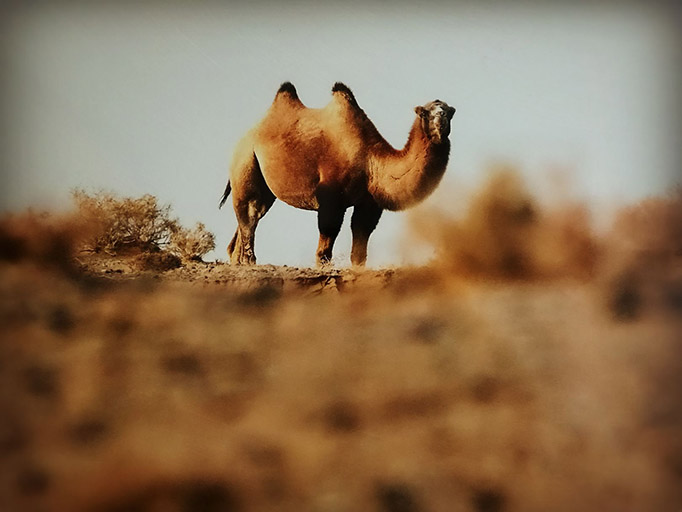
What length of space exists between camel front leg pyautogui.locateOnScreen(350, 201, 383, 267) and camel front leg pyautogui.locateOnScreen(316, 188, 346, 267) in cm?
7

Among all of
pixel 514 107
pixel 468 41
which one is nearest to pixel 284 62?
pixel 468 41

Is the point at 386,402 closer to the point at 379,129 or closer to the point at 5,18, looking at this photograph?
the point at 379,129

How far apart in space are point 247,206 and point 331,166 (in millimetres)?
419

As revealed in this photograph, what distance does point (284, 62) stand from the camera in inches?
134

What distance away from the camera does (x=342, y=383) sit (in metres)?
3.22

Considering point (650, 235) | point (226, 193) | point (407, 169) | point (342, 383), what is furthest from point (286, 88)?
point (650, 235)

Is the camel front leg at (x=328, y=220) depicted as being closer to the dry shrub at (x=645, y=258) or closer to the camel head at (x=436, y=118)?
the camel head at (x=436, y=118)

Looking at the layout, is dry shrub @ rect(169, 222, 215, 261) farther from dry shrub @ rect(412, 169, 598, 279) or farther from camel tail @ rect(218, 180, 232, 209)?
dry shrub @ rect(412, 169, 598, 279)

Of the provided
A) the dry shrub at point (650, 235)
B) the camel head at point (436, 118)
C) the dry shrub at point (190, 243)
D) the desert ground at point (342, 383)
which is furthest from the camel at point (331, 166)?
the dry shrub at point (650, 235)

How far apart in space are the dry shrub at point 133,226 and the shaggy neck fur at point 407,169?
0.82m

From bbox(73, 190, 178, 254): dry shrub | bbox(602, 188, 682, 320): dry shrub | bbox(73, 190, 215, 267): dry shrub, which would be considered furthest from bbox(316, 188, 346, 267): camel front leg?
bbox(602, 188, 682, 320): dry shrub

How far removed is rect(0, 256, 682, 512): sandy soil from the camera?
312 centimetres

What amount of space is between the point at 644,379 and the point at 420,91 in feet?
5.20

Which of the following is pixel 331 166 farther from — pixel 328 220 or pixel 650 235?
pixel 650 235
